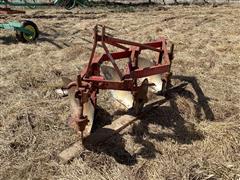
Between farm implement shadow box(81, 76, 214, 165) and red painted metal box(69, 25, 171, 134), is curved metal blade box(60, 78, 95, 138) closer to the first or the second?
red painted metal box(69, 25, 171, 134)

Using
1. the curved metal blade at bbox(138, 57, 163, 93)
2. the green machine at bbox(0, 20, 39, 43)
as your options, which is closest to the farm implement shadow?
the curved metal blade at bbox(138, 57, 163, 93)

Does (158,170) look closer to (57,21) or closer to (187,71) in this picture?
(187,71)

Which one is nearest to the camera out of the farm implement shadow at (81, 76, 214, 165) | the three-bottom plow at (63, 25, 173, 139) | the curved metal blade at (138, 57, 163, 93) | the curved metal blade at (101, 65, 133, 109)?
the three-bottom plow at (63, 25, 173, 139)

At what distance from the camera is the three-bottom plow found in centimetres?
495

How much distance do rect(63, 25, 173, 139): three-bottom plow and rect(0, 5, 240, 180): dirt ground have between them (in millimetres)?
289

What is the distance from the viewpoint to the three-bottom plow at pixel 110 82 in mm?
4953

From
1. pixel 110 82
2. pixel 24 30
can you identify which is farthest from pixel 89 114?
pixel 24 30

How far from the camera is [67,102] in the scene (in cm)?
629

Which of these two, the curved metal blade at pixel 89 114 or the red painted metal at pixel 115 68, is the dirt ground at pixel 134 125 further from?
the red painted metal at pixel 115 68

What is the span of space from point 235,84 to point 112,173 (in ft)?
12.0

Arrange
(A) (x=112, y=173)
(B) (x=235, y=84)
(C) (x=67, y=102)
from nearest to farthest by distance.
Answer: (A) (x=112, y=173) → (C) (x=67, y=102) → (B) (x=235, y=84)

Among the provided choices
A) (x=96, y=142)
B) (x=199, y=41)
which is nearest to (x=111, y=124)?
(x=96, y=142)

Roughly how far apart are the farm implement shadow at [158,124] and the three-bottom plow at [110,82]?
26 centimetres

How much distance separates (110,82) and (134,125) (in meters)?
0.93
